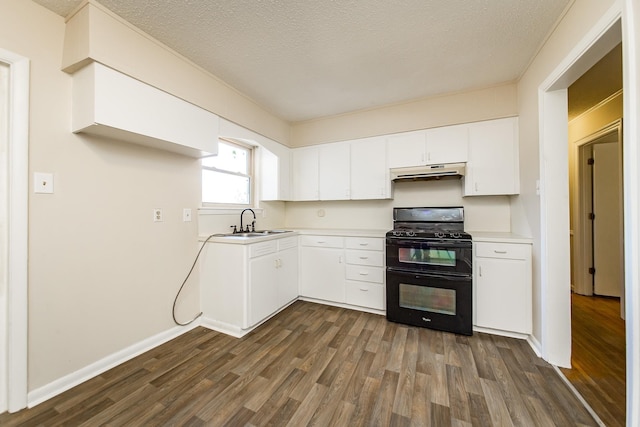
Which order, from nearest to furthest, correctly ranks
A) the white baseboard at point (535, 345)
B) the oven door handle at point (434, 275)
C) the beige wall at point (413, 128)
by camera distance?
the white baseboard at point (535, 345) < the oven door handle at point (434, 275) < the beige wall at point (413, 128)

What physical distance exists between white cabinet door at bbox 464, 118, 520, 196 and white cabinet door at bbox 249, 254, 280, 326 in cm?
230

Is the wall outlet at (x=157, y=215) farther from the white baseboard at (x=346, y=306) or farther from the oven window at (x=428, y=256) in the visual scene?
the oven window at (x=428, y=256)

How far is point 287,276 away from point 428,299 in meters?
1.56

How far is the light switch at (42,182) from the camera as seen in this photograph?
1498 millimetres

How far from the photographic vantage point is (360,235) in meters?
2.78

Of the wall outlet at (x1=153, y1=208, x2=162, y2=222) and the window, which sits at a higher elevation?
the window

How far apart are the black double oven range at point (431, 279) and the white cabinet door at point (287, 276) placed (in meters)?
1.16

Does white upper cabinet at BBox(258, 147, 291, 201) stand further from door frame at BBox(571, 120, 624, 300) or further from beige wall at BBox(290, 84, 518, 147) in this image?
door frame at BBox(571, 120, 624, 300)

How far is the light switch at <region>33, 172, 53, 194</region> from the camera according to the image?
1498 mm

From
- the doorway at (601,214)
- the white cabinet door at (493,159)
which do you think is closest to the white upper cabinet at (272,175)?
the white cabinet door at (493,159)

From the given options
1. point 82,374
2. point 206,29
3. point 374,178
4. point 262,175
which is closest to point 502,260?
point 374,178

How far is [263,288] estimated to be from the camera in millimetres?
2467

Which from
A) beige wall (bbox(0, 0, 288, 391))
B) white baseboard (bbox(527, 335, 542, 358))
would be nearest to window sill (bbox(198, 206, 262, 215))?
beige wall (bbox(0, 0, 288, 391))

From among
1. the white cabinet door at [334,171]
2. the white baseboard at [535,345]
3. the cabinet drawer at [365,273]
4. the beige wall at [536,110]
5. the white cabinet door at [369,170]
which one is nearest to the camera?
the beige wall at [536,110]
